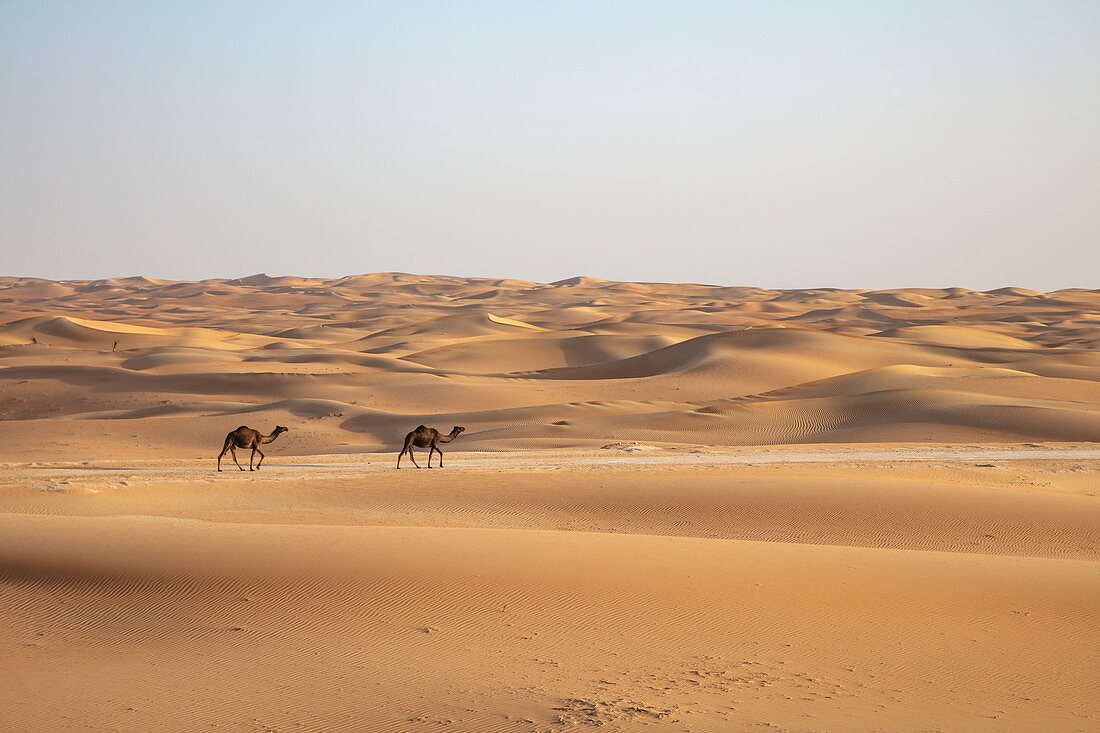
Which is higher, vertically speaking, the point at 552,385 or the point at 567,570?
the point at 552,385

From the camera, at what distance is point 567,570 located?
33.1ft

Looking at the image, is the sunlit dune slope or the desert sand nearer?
the desert sand

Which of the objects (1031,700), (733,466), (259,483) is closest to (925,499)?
(733,466)

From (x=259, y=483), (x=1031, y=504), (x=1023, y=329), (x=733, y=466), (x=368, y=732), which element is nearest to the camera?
(x=368, y=732)

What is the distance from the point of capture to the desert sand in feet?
23.2

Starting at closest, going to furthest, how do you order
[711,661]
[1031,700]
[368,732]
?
[368,732] < [1031,700] < [711,661]

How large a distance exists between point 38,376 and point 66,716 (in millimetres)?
36664

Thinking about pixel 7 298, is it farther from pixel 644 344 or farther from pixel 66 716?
pixel 66 716

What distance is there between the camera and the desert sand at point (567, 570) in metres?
7.07

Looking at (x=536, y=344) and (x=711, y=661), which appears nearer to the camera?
(x=711, y=661)

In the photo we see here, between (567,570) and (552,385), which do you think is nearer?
(567,570)

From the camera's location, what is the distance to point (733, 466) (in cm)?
1952

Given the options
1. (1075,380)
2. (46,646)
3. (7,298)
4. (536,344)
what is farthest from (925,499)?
(7,298)

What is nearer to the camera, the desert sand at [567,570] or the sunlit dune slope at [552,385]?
the desert sand at [567,570]
